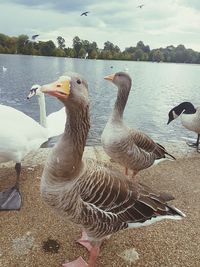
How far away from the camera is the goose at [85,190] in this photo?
10.9ft

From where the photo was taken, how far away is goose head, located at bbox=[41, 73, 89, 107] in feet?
9.35

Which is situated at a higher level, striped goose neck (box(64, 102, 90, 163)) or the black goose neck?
striped goose neck (box(64, 102, 90, 163))

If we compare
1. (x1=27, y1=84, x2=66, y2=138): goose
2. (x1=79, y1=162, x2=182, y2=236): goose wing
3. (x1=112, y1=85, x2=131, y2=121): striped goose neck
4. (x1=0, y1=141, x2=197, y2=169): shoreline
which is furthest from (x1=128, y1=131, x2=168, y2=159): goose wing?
(x1=27, y1=84, x2=66, y2=138): goose

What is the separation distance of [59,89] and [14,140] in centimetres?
249

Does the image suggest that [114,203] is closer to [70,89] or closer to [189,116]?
[70,89]

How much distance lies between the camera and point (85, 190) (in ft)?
11.5

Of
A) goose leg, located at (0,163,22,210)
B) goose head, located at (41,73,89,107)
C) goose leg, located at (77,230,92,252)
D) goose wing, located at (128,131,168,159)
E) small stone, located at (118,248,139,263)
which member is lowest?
small stone, located at (118,248,139,263)

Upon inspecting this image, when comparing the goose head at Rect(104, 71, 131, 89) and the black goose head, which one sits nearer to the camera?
the goose head at Rect(104, 71, 131, 89)

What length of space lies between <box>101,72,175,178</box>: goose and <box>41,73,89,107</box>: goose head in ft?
9.00

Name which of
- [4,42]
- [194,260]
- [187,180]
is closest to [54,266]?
[194,260]

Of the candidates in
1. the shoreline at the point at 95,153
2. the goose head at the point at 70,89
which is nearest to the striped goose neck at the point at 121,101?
the shoreline at the point at 95,153

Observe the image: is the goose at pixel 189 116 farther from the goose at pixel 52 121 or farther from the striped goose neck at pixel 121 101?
the goose at pixel 52 121

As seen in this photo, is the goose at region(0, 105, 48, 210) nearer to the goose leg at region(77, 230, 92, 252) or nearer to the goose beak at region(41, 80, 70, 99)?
the goose leg at region(77, 230, 92, 252)

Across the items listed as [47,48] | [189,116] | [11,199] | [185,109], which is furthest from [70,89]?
[47,48]
